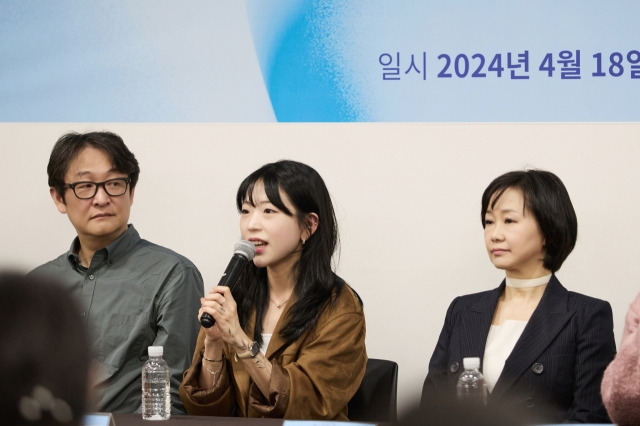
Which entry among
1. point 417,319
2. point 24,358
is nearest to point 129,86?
point 417,319

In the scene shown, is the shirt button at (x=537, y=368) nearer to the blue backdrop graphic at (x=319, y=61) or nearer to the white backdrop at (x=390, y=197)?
the white backdrop at (x=390, y=197)

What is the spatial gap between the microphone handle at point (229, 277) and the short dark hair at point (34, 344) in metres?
1.47

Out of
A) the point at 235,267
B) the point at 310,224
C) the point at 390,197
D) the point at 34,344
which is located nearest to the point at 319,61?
the point at 390,197

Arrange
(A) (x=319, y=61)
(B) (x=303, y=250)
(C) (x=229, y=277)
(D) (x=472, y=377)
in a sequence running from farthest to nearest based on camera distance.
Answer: (A) (x=319, y=61), (B) (x=303, y=250), (D) (x=472, y=377), (C) (x=229, y=277)

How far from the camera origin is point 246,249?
2.52 metres

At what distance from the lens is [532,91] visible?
3.26m

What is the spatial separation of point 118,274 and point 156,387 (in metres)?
0.64

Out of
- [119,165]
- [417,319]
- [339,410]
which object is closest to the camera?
[339,410]

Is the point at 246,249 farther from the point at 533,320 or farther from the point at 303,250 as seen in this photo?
the point at 533,320

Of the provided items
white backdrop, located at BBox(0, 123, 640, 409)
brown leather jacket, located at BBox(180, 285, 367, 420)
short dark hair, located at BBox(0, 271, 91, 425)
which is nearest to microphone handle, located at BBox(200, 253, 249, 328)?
brown leather jacket, located at BBox(180, 285, 367, 420)

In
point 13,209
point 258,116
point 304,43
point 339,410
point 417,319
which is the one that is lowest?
point 339,410

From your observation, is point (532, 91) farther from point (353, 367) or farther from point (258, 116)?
point (353, 367)

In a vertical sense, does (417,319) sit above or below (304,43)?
below

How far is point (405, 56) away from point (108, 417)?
1853mm
